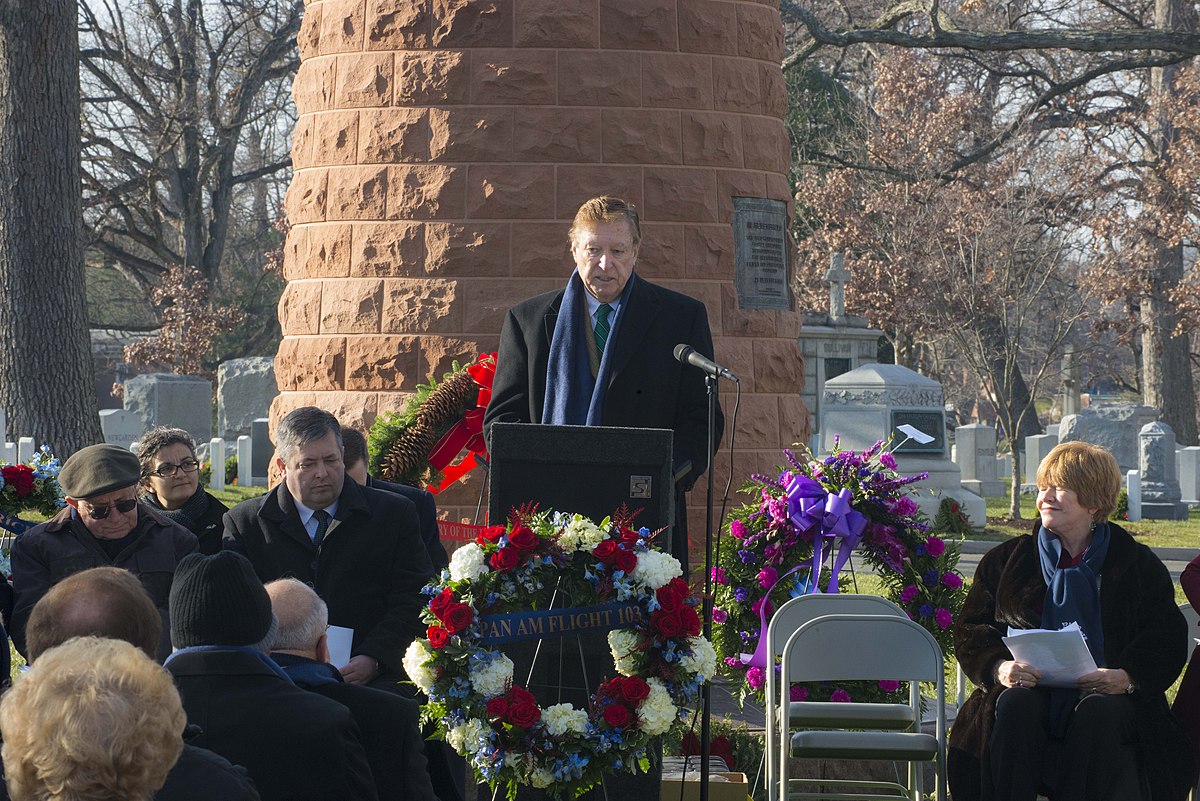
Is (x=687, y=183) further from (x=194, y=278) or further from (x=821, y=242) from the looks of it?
(x=194, y=278)

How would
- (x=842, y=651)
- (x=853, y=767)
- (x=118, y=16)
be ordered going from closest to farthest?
(x=842, y=651)
(x=853, y=767)
(x=118, y=16)

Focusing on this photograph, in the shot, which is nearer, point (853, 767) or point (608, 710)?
point (608, 710)

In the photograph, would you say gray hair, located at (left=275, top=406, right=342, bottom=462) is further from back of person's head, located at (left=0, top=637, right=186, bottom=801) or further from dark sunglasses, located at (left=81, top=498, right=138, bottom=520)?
back of person's head, located at (left=0, top=637, right=186, bottom=801)

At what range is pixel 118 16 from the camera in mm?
29328

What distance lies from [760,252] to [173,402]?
54.3 feet

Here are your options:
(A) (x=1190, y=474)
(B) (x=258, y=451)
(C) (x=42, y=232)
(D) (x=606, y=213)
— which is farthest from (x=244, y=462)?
(D) (x=606, y=213)

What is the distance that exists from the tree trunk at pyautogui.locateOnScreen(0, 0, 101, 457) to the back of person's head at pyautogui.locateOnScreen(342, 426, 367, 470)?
345 inches

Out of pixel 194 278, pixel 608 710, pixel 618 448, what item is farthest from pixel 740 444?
pixel 194 278

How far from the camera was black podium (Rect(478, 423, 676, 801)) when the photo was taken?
15.3ft

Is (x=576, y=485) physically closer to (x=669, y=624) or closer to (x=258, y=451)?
(x=669, y=624)

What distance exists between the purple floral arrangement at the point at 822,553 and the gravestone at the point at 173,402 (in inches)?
720

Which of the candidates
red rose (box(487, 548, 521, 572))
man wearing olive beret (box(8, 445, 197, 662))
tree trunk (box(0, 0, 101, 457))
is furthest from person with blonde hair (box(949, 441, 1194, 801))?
tree trunk (box(0, 0, 101, 457))

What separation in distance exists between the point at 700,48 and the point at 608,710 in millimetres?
5132

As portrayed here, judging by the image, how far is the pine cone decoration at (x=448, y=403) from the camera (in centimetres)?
726
